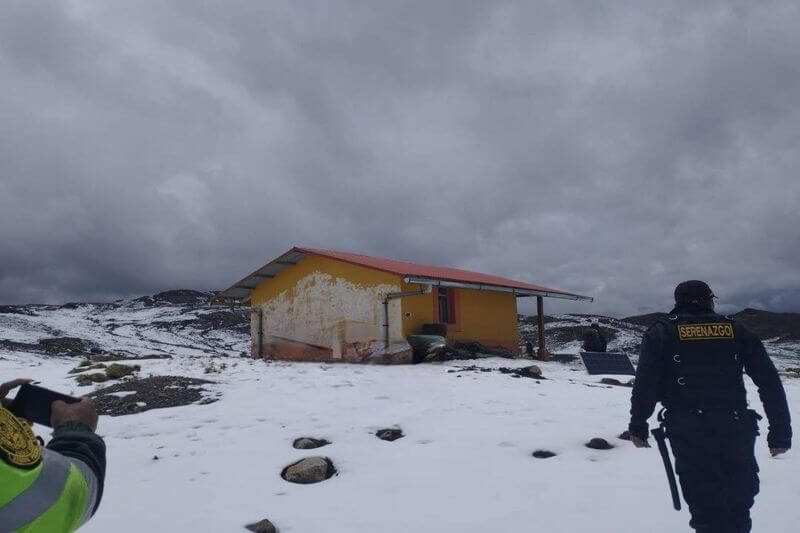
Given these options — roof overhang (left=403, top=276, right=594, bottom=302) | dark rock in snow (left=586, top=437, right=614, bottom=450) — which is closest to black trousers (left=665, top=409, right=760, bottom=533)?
dark rock in snow (left=586, top=437, right=614, bottom=450)

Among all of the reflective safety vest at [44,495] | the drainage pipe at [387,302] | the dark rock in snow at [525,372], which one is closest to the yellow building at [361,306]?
the drainage pipe at [387,302]

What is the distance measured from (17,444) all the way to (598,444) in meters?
5.67

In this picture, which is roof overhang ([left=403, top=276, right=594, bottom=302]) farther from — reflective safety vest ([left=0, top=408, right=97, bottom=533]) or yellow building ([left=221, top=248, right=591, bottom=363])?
reflective safety vest ([left=0, top=408, right=97, bottom=533])

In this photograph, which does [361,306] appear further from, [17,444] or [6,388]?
[17,444]

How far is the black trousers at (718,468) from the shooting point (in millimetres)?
3377

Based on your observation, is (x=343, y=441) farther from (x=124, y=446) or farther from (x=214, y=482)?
(x=124, y=446)

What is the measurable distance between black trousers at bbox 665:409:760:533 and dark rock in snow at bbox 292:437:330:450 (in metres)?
3.70

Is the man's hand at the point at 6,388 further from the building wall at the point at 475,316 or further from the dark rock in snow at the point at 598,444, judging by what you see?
the building wall at the point at 475,316

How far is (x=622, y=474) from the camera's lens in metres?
5.00

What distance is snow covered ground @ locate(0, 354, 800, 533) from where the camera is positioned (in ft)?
13.6

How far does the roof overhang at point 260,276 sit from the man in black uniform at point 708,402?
1469cm

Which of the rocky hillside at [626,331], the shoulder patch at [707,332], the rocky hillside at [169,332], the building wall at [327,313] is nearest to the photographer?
the shoulder patch at [707,332]

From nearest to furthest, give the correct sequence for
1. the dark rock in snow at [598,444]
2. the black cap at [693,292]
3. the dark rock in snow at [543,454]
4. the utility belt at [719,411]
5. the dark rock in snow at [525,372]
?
the utility belt at [719,411] → the black cap at [693,292] → the dark rock in snow at [543,454] → the dark rock in snow at [598,444] → the dark rock in snow at [525,372]

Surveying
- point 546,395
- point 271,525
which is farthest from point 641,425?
point 546,395
